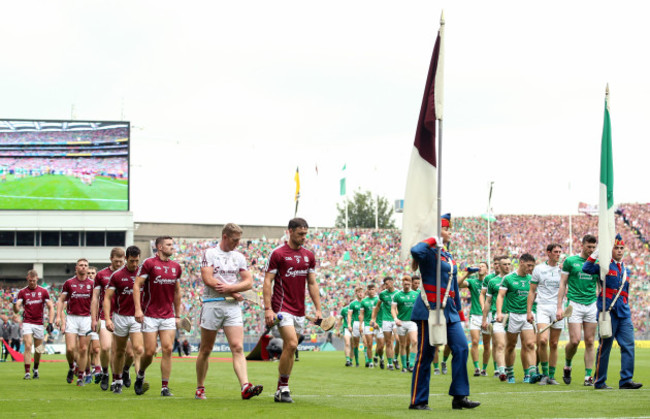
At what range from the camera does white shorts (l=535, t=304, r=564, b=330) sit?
1662 cm

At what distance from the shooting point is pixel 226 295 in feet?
39.1

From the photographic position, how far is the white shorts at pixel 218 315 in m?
11.9

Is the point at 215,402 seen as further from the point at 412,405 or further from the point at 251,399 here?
the point at 412,405

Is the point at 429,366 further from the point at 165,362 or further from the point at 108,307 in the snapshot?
the point at 108,307

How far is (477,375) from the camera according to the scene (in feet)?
62.6

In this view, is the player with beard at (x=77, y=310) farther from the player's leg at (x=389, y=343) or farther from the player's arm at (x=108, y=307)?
the player's leg at (x=389, y=343)

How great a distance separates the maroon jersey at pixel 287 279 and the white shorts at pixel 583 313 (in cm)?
544

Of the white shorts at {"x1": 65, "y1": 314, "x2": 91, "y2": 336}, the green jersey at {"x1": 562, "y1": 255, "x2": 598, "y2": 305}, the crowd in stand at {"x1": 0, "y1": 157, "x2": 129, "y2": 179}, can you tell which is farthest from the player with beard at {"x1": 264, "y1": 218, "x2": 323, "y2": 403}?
the crowd in stand at {"x1": 0, "y1": 157, "x2": 129, "y2": 179}

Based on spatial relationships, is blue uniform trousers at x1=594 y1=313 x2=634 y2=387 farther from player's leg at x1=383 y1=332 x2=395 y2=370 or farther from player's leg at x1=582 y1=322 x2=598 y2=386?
player's leg at x1=383 y1=332 x2=395 y2=370

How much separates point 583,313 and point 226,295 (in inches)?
Answer: 256

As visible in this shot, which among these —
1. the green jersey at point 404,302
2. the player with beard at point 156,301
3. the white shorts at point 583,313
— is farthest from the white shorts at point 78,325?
the white shorts at point 583,313

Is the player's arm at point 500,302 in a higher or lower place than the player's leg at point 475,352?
higher

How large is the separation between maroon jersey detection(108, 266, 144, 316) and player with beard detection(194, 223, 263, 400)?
280cm

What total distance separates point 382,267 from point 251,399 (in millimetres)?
45237
